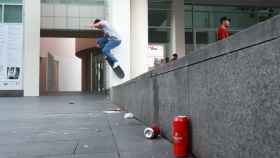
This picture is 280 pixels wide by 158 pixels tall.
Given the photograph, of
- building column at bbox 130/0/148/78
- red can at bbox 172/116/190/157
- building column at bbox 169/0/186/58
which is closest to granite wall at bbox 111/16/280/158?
red can at bbox 172/116/190/157

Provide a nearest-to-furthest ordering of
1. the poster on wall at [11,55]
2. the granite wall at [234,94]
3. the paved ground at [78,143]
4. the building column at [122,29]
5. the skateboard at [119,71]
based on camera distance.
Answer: the granite wall at [234,94] → the paved ground at [78,143] → the skateboard at [119,71] → the building column at [122,29] → the poster on wall at [11,55]

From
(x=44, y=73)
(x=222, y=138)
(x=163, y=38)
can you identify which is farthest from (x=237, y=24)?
(x=222, y=138)

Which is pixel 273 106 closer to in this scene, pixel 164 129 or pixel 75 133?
pixel 164 129

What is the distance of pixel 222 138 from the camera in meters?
1.96

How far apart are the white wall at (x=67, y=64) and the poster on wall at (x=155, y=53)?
1868 cm

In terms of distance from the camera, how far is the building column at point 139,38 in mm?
12367

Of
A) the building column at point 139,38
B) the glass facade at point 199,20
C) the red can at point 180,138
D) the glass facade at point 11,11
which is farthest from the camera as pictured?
the glass facade at point 199,20

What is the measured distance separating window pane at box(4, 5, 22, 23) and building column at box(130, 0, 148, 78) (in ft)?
24.4

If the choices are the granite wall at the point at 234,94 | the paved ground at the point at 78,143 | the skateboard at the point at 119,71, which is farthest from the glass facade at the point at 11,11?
the granite wall at the point at 234,94

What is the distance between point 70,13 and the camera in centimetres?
1898

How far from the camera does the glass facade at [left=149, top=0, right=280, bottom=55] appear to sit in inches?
751

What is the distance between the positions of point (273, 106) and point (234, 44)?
473 millimetres

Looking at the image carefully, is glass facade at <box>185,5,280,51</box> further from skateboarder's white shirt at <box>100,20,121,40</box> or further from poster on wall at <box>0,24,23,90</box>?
poster on wall at <box>0,24,23,90</box>

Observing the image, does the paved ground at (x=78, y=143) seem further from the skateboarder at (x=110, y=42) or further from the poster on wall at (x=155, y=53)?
the poster on wall at (x=155, y=53)
